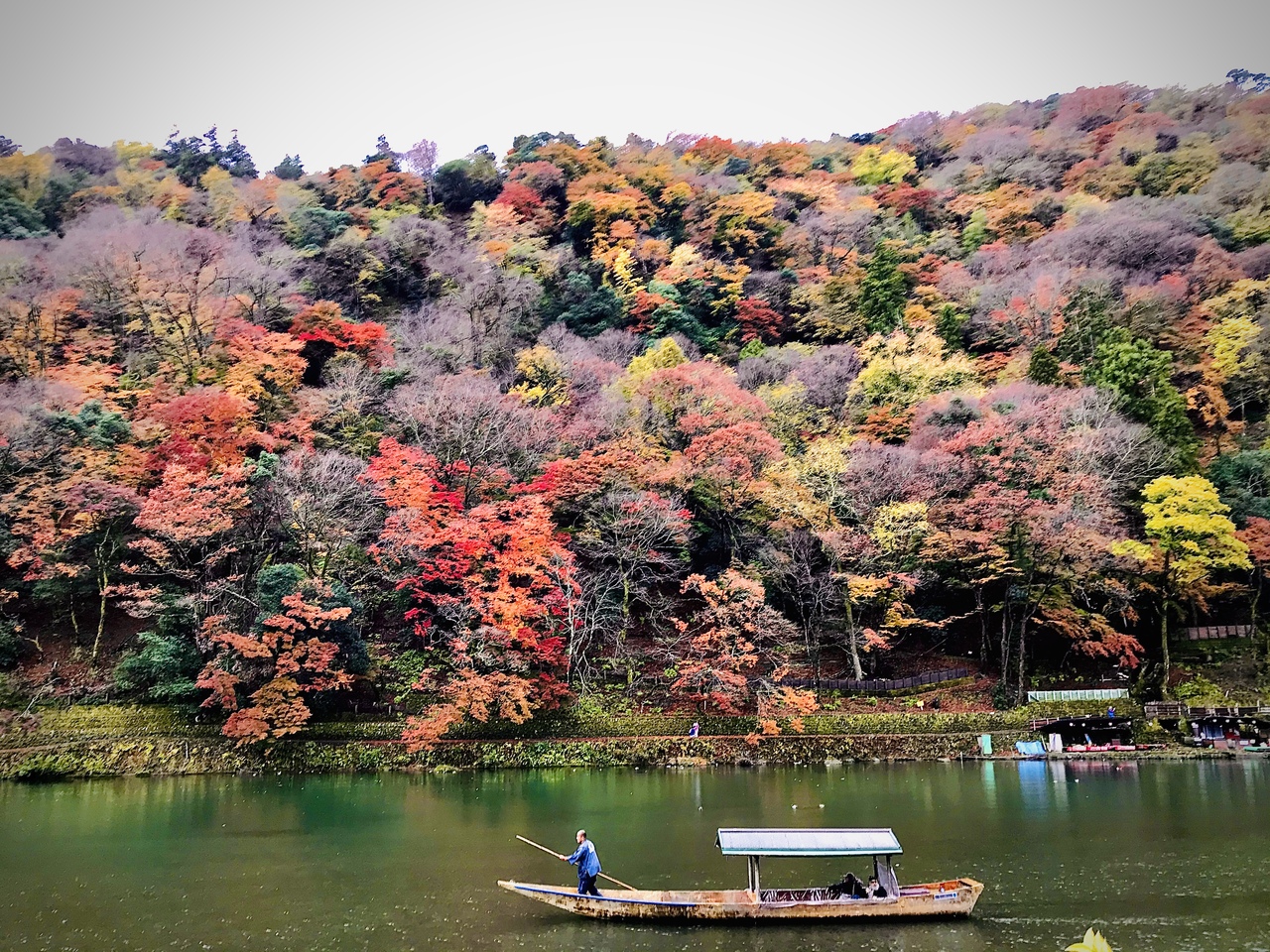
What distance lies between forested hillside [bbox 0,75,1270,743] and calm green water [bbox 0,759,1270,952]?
583cm

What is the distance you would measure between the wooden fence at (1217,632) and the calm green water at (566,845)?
382 inches

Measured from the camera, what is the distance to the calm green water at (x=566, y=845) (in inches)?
504

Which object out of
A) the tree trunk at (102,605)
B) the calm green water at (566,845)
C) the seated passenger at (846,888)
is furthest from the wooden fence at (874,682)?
the tree trunk at (102,605)

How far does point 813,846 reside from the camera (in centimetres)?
1382

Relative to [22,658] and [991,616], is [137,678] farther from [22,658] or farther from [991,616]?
[991,616]

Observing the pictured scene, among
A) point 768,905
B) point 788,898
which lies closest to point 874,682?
point 788,898

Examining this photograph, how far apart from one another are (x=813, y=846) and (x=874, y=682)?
2064 centimetres

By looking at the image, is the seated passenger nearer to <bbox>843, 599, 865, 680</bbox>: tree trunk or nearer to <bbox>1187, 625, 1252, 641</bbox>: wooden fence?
<bbox>843, 599, 865, 680</bbox>: tree trunk

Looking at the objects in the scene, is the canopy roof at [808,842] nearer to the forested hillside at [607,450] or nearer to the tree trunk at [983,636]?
the forested hillside at [607,450]

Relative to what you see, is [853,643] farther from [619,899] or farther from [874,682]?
[619,899]

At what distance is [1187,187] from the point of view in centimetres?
5612

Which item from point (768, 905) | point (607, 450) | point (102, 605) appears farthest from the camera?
point (607, 450)

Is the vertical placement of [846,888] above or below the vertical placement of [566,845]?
above

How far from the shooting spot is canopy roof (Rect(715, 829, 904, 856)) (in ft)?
44.8
